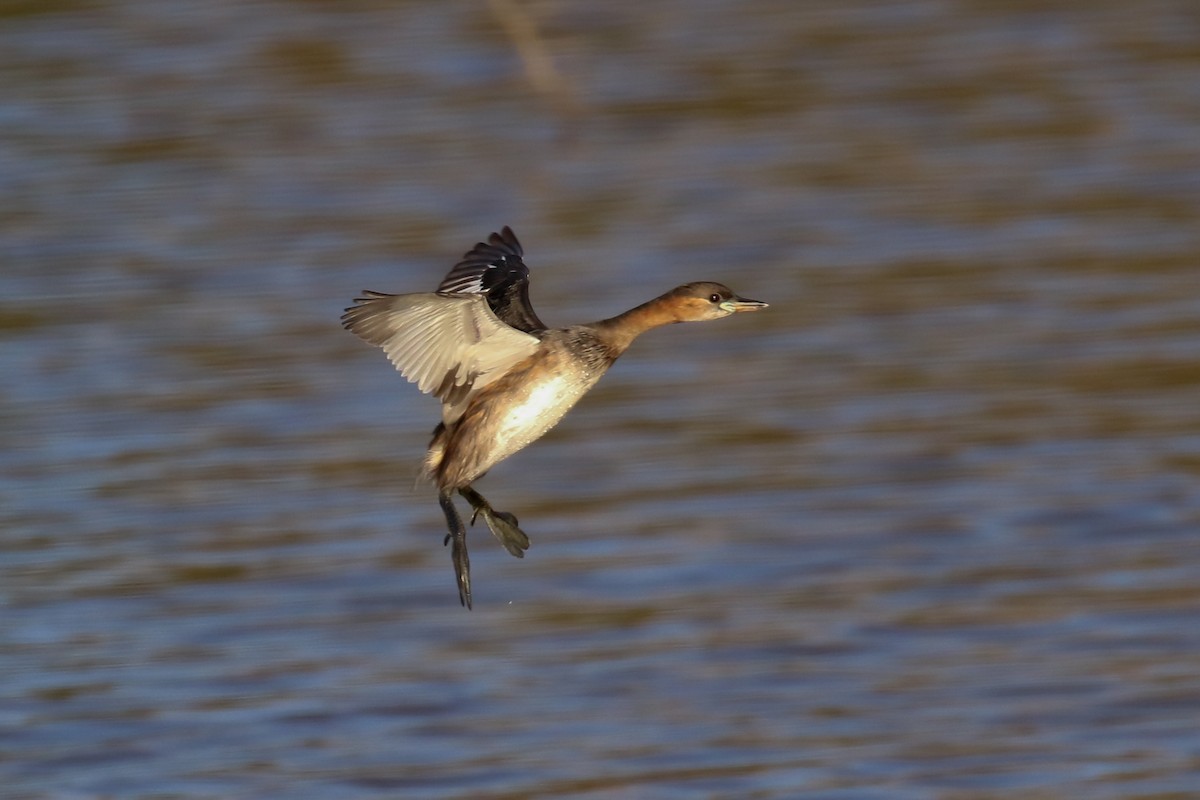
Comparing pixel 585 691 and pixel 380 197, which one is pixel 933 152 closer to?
pixel 380 197

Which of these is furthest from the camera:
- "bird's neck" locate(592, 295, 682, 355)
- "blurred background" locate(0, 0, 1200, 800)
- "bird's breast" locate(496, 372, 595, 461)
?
"blurred background" locate(0, 0, 1200, 800)

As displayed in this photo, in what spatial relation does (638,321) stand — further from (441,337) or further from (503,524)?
(503,524)

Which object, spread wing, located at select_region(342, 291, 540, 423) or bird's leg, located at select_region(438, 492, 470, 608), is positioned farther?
bird's leg, located at select_region(438, 492, 470, 608)

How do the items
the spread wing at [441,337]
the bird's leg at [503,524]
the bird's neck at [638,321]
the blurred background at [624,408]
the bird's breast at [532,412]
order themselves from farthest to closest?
the blurred background at [624,408] → the bird's leg at [503,524] → the bird's neck at [638,321] → the bird's breast at [532,412] → the spread wing at [441,337]

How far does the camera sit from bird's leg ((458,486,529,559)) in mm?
6684

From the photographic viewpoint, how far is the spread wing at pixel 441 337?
6.03m

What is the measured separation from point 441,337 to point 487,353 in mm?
150

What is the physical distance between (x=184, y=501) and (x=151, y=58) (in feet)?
19.7

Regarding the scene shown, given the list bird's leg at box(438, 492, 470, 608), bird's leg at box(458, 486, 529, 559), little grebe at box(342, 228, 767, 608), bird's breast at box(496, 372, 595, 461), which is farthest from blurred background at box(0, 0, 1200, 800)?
bird's breast at box(496, 372, 595, 461)

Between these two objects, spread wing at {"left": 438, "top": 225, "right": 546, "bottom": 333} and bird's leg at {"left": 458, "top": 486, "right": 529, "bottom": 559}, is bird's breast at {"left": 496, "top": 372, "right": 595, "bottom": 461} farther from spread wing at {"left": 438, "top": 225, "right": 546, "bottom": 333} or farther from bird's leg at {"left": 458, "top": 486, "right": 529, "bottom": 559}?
bird's leg at {"left": 458, "top": 486, "right": 529, "bottom": 559}

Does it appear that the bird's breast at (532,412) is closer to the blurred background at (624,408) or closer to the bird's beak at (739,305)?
the bird's beak at (739,305)

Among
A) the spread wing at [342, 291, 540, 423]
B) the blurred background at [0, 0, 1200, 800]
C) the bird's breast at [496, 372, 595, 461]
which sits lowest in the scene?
the blurred background at [0, 0, 1200, 800]

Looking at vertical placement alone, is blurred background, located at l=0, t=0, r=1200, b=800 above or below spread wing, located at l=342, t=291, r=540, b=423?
below

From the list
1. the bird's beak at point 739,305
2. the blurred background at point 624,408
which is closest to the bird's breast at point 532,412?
the bird's beak at point 739,305
